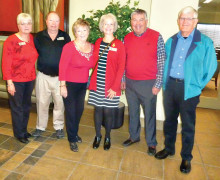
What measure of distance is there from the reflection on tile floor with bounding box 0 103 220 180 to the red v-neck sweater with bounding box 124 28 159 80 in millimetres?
971

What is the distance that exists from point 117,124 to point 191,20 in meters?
1.71

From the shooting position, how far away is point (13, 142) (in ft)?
8.69

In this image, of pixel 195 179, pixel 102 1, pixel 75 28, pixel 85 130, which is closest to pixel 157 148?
pixel 195 179

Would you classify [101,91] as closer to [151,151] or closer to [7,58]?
[151,151]

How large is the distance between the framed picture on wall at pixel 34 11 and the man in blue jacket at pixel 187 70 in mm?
2299

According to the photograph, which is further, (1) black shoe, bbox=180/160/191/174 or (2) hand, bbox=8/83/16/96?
(2) hand, bbox=8/83/16/96

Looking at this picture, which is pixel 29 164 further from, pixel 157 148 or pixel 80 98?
pixel 157 148

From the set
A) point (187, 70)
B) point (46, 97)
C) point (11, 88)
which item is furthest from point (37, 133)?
point (187, 70)

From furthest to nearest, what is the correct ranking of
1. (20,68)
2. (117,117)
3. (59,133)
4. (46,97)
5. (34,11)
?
(34,11), (117,117), (59,133), (46,97), (20,68)

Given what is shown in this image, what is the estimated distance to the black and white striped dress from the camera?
2191 millimetres

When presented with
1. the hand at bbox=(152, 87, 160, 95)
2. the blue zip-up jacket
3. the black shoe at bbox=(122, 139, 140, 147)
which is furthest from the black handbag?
the blue zip-up jacket

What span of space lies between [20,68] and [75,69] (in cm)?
70

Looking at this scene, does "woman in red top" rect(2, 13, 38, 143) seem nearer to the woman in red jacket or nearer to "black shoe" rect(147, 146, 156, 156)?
the woman in red jacket

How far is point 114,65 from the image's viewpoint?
7.24 ft
